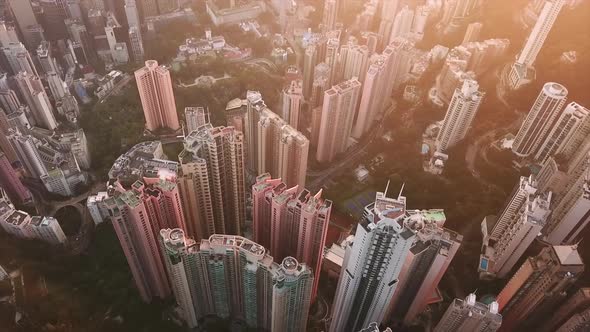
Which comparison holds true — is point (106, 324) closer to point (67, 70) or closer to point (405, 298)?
point (405, 298)

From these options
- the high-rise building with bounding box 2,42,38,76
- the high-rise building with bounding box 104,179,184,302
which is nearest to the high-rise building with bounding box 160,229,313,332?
the high-rise building with bounding box 104,179,184,302

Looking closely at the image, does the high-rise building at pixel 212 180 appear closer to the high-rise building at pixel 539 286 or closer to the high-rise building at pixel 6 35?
the high-rise building at pixel 539 286

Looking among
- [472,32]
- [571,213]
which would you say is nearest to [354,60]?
[472,32]

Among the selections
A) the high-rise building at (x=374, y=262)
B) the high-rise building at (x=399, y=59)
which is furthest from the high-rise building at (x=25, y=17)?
the high-rise building at (x=374, y=262)

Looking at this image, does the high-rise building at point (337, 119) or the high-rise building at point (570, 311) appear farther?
the high-rise building at point (337, 119)

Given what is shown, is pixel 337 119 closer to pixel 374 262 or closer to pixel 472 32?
pixel 374 262

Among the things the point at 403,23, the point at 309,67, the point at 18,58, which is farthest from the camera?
the point at 403,23
